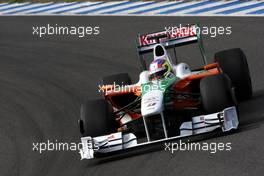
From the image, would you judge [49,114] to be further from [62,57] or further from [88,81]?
[62,57]

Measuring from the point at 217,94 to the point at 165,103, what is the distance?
28.8 inches

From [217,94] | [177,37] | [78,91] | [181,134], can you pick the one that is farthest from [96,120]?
[78,91]

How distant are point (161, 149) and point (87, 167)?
1.03m

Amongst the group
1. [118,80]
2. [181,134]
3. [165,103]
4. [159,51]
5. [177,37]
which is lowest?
[181,134]

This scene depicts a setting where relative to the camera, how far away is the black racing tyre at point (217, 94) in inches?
433

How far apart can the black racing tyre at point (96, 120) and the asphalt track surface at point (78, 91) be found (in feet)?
1.42

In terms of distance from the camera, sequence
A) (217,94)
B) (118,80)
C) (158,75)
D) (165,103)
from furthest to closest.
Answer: (118,80) → (158,75) → (165,103) → (217,94)

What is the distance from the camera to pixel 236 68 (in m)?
12.4

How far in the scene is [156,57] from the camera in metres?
12.3

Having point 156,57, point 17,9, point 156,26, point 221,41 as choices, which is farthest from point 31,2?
point 156,57

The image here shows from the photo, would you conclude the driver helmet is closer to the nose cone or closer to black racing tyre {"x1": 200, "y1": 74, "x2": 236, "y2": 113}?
the nose cone

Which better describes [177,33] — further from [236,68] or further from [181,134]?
[181,134]

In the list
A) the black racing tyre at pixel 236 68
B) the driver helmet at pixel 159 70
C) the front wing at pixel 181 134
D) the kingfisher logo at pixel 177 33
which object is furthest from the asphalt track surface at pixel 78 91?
the kingfisher logo at pixel 177 33

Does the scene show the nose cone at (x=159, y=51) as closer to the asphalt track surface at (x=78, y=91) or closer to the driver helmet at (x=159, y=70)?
the driver helmet at (x=159, y=70)
